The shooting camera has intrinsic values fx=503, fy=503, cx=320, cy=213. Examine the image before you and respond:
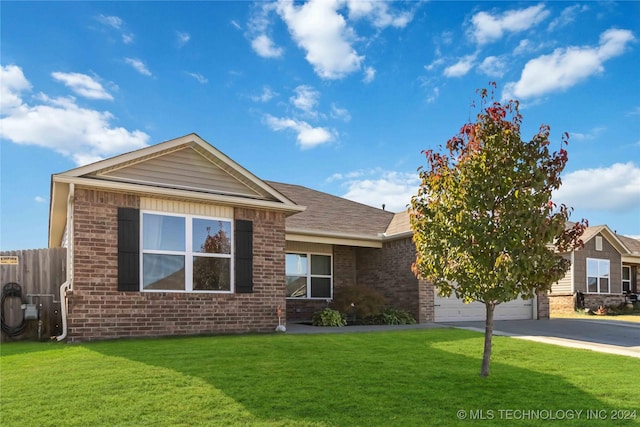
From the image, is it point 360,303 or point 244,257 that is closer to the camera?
point 244,257

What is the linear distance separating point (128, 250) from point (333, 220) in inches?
350

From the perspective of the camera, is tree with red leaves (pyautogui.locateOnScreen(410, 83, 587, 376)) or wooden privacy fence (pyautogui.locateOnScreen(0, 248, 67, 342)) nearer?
tree with red leaves (pyautogui.locateOnScreen(410, 83, 587, 376))

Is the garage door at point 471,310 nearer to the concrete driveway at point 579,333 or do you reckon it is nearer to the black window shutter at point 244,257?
the concrete driveway at point 579,333

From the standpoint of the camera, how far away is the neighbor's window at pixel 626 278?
28.7 metres

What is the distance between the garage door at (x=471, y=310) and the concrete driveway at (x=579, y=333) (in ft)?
2.14

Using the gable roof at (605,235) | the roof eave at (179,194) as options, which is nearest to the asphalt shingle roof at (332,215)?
the roof eave at (179,194)

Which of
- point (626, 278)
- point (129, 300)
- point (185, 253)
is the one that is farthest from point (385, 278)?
point (626, 278)

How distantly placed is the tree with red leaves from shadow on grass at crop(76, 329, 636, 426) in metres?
1.23

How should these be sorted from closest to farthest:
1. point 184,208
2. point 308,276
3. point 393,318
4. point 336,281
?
point 184,208 < point 393,318 < point 308,276 < point 336,281

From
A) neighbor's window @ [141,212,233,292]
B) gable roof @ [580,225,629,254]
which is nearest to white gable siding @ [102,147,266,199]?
neighbor's window @ [141,212,233,292]

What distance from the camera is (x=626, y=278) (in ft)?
95.2

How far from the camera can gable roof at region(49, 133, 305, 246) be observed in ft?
34.4

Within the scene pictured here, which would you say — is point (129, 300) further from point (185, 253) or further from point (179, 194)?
point (179, 194)

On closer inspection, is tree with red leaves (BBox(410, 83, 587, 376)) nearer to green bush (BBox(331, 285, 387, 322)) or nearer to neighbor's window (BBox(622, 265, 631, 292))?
green bush (BBox(331, 285, 387, 322))
